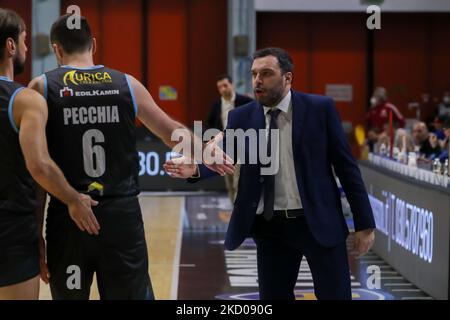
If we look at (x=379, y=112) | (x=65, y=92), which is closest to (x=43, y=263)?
(x=65, y=92)

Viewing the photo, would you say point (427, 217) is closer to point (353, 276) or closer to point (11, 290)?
point (353, 276)

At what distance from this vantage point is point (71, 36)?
158 inches

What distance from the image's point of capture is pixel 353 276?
8.67 metres

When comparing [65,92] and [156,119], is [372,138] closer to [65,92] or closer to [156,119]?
[156,119]

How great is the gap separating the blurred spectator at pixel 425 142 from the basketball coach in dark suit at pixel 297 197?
20.9 ft

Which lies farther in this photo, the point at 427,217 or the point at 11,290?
the point at 427,217

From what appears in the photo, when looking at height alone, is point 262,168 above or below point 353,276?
above

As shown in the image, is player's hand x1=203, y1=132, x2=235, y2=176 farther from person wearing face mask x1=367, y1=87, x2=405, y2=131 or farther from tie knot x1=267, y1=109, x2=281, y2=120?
person wearing face mask x1=367, y1=87, x2=405, y2=131

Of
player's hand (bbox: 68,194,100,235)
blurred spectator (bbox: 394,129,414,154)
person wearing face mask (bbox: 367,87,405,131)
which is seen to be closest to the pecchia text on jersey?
player's hand (bbox: 68,194,100,235)

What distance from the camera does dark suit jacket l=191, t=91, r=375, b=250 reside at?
4.56 metres

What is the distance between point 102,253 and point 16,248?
39cm

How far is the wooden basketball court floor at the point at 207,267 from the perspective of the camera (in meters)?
7.71

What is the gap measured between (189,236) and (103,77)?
24.8 ft
